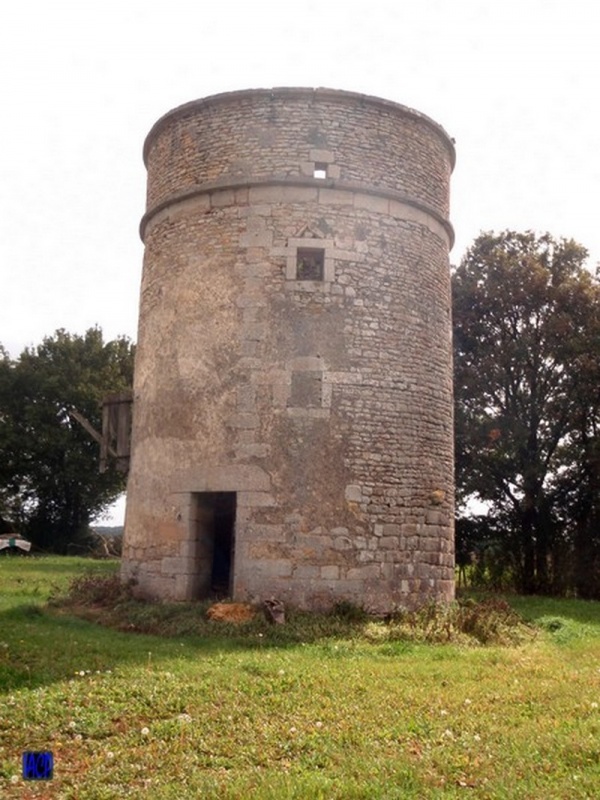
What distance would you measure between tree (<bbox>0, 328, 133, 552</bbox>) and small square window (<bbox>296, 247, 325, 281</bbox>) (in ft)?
68.6

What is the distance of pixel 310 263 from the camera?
37.7 feet

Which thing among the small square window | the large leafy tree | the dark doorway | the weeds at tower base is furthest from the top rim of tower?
the large leafy tree

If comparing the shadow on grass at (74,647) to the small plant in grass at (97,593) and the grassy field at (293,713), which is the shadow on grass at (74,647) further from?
the small plant in grass at (97,593)

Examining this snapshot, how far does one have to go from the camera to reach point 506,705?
6688mm

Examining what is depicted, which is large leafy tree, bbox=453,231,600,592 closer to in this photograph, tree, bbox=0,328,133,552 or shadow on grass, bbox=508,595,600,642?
shadow on grass, bbox=508,595,600,642

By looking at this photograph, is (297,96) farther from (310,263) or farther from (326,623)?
(326,623)

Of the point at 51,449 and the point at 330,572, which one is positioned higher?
the point at 51,449

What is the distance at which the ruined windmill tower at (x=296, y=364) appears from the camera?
417 inches

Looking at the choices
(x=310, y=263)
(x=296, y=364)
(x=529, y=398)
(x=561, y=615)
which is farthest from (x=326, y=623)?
(x=529, y=398)

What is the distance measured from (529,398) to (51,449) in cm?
1888

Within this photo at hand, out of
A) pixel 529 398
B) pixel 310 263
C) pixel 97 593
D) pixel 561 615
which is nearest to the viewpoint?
pixel 310 263

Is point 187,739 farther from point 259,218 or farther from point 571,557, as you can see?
point 571,557

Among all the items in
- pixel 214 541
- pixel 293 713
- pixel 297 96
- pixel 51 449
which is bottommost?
pixel 293 713

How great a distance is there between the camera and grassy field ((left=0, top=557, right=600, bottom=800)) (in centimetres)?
482
